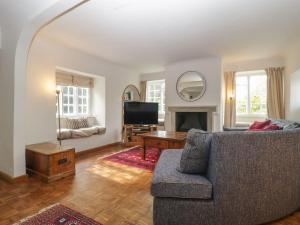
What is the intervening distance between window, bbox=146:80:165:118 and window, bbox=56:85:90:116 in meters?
2.20

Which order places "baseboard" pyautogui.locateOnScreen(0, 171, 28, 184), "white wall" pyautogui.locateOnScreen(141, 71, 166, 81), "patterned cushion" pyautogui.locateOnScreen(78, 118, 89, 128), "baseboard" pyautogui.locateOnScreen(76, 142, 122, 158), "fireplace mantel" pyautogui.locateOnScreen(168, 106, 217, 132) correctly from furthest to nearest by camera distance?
1. "white wall" pyautogui.locateOnScreen(141, 71, 166, 81)
2. "fireplace mantel" pyautogui.locateOnScreen(168, 106, 217, 132)
3. "patterned cushion" pyautogui.locateOnScreen(78, 118, 89, 128)
4. "baseboard" pyautogui.locateOnScreen(76, 142, 122, 158)
5. "baseboard" pyautogui.locateOnScreen(0, 171, 28, 184)

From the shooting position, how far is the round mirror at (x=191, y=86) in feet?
15.4

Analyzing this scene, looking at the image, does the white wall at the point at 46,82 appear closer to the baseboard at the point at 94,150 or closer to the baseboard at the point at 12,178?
the baseboard at the point at 94,150

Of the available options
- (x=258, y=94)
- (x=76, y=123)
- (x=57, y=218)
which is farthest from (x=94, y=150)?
(x=258, y=94)

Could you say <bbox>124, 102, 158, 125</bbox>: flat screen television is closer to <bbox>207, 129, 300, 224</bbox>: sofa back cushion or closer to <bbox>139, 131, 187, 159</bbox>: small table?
<bbox>139, 131, 187, 159</bbox>: small table

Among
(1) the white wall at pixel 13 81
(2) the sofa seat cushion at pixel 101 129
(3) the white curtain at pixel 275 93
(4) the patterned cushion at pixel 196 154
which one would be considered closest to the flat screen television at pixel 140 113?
(2) the sofa seat cushion at pixel 101 129

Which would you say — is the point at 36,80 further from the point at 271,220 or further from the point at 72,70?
the point at 271,220

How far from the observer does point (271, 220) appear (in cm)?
163

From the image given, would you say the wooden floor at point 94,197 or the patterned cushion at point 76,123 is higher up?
the patterned cushion at point 76,123

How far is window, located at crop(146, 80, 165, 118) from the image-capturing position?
618cm

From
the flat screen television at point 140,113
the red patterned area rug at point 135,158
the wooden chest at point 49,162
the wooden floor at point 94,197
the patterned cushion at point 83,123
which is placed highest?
the flat screen television at point 140,113

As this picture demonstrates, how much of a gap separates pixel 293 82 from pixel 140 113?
3.57m

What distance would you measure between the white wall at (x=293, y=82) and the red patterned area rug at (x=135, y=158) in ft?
9.51

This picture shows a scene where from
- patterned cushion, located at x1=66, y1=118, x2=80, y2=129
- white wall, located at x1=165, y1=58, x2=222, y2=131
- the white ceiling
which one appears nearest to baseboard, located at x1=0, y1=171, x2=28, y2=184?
patterned cushion, located at x1=66, y1=118, x2=80, y2=129
